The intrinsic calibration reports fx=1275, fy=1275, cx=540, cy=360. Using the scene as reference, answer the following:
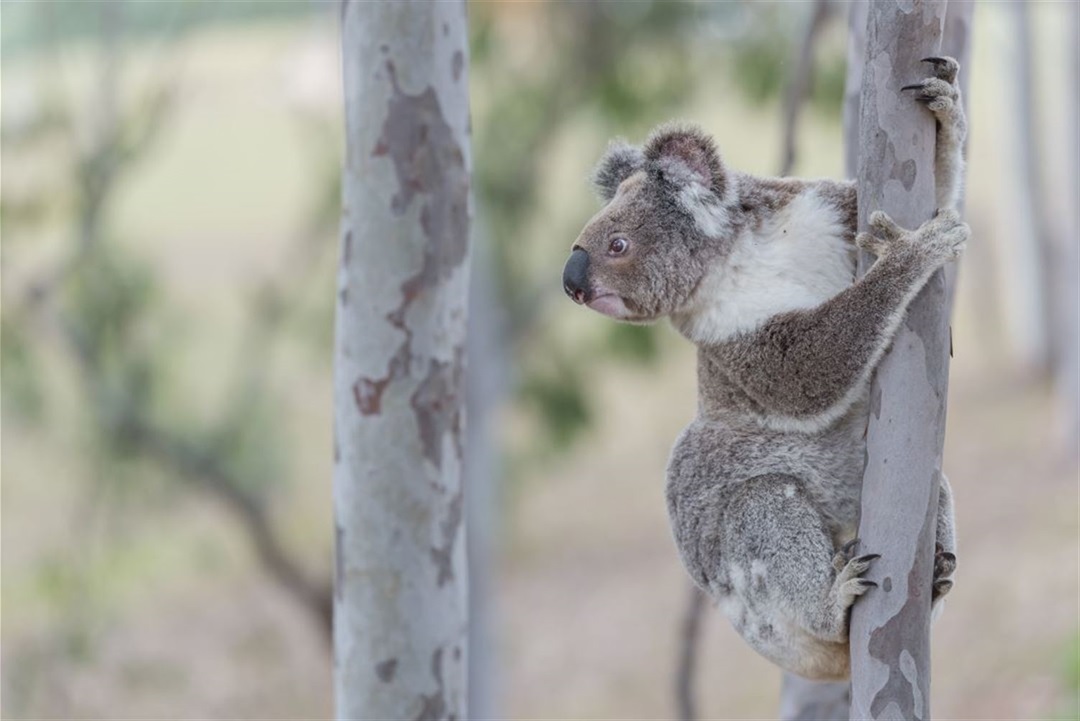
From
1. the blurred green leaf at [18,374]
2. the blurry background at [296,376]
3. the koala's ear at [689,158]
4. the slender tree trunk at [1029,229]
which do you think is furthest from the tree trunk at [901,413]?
the slender tree trunk at [1029,229]

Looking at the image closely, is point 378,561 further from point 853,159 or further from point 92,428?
point 92,428

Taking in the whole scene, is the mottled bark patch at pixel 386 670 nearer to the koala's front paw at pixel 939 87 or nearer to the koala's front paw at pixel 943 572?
the koala's front paw at pixel 943 572

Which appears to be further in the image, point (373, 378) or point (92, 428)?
point (92, 428)

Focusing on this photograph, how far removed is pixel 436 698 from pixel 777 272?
118 cm

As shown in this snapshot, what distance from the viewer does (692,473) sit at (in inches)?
94.5

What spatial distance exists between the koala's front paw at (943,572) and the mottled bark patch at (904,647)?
0.25 meters

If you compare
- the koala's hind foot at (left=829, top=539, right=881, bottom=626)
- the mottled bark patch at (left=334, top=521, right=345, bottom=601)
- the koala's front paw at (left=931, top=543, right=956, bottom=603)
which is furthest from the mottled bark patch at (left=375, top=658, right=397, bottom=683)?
the koala's front paw at (left=931, top=543, right=956, bottom=603)

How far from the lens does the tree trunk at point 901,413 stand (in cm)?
185

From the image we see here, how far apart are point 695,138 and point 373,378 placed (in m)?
0.86

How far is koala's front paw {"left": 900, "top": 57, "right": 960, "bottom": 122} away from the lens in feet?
6.11

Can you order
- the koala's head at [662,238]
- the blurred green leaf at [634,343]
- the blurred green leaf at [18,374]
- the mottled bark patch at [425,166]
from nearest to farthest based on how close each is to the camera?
the koala's head at [662,238]
the mottled bark patch at [425,166]
the blurred green leaf at [18,374]
the blurred green leaf at [634,343]

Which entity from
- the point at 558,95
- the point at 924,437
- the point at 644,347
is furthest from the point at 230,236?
the point at 924,437

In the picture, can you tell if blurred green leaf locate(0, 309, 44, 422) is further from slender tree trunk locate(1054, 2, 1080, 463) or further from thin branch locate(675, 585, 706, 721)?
slender tree trunk locate(1054, 2, 1080, 463)

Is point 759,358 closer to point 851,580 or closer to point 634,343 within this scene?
point 851,580
